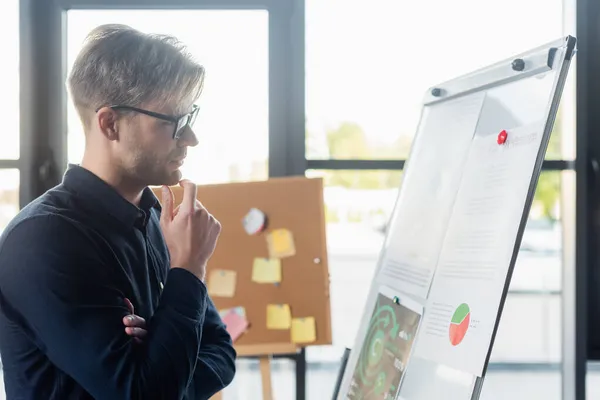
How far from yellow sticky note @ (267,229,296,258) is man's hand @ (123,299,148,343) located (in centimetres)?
124

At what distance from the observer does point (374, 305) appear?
1.84 m

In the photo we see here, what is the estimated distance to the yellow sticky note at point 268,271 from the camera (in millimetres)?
2303

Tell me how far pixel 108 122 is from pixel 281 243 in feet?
3.98

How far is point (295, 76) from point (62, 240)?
1.68 m

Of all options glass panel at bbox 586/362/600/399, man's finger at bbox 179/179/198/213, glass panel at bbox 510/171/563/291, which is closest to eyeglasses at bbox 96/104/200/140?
man's finger at bbox 179/179/198/213

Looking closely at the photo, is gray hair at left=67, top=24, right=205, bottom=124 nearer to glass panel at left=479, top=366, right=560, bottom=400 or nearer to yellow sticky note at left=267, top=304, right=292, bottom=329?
yellow sticky note at left=267, top=304, right=292, bottom=329

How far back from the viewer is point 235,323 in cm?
229

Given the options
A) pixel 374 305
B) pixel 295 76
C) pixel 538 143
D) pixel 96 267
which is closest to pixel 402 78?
pixel 295 76

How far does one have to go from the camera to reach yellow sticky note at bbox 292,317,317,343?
2.28m

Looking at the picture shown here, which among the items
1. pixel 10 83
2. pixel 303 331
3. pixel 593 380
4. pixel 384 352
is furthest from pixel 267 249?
pixel 593 380

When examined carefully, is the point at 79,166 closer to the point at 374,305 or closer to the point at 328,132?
the point at 374,305

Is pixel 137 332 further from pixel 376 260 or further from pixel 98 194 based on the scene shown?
pixel 376 260

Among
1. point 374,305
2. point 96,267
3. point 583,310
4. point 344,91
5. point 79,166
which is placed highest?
point 344,91

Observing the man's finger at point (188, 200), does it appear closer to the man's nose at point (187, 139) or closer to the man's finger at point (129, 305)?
the man's nose at point (187, 139)
